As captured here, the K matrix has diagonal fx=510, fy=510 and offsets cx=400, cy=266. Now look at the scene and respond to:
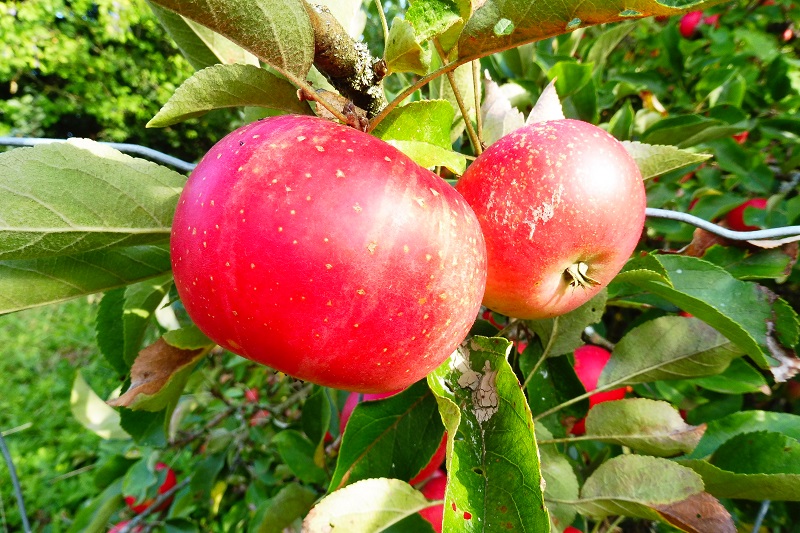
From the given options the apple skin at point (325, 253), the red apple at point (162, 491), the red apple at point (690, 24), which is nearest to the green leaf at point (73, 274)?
the apple skin at point (325, 253)

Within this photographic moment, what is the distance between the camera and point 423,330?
40 centimetres

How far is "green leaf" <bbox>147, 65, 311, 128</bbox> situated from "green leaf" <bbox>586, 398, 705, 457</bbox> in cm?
53

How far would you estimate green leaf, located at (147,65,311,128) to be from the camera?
16.1 inches

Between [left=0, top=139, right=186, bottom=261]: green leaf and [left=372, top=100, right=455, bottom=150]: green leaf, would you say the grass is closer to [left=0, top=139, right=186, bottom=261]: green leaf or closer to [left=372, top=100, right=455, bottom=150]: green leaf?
[left=0, top=139, right=186, bottom=261]: green leaf

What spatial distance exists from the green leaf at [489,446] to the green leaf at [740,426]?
38 centimetres

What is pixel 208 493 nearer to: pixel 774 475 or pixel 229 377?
pixel 229 377

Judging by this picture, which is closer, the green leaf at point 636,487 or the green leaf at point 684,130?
the green leaf at point 636,487

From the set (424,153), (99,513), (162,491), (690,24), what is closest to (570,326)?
(424,153)

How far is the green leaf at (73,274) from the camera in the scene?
1.77 feet

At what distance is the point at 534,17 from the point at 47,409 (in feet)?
14.1

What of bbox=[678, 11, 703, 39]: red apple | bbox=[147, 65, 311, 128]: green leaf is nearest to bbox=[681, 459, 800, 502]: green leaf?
bbox=[147, 65, 311, 128]: green leaf

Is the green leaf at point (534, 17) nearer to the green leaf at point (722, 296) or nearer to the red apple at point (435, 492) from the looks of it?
the green leaf at point (722, 296)

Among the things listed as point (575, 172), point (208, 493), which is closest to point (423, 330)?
point (575, 172)

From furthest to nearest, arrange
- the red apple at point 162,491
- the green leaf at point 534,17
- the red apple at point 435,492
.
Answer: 1. the red apple at point 162,491
2. the red apple at point 435,492
3. the green leaf at point 534,17
